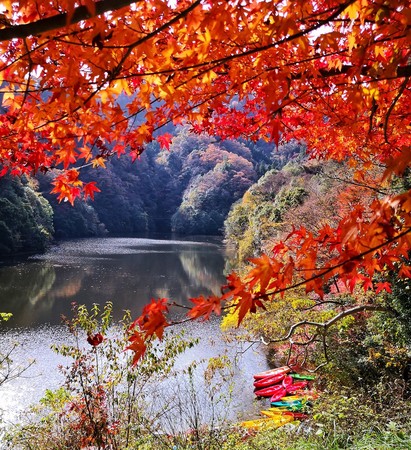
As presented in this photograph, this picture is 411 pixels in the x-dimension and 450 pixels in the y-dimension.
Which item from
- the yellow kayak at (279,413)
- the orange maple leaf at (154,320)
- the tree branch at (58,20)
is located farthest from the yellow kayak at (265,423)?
the tree branch at (58,20)

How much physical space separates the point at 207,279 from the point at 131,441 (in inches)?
726

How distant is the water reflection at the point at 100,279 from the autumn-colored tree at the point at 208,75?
13.2 meters

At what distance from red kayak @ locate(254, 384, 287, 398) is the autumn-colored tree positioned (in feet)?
25.5

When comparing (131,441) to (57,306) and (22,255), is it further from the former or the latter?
(22,255)

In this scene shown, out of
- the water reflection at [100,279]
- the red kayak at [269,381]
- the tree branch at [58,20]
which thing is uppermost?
the water reflection at [100,279]

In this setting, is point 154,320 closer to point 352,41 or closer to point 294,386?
point 352,41

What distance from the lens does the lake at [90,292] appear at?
10.4m

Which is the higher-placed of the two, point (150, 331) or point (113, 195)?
point (113, 195)

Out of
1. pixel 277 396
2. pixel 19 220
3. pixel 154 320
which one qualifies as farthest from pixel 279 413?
pixel 19 220

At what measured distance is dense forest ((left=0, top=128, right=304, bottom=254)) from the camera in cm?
3005

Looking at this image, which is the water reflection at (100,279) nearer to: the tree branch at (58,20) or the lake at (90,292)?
the lake at (90,292)

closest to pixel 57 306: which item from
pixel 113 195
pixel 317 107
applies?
pixel 317 107

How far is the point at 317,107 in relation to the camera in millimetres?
3242

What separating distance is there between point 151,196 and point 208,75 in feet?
201
